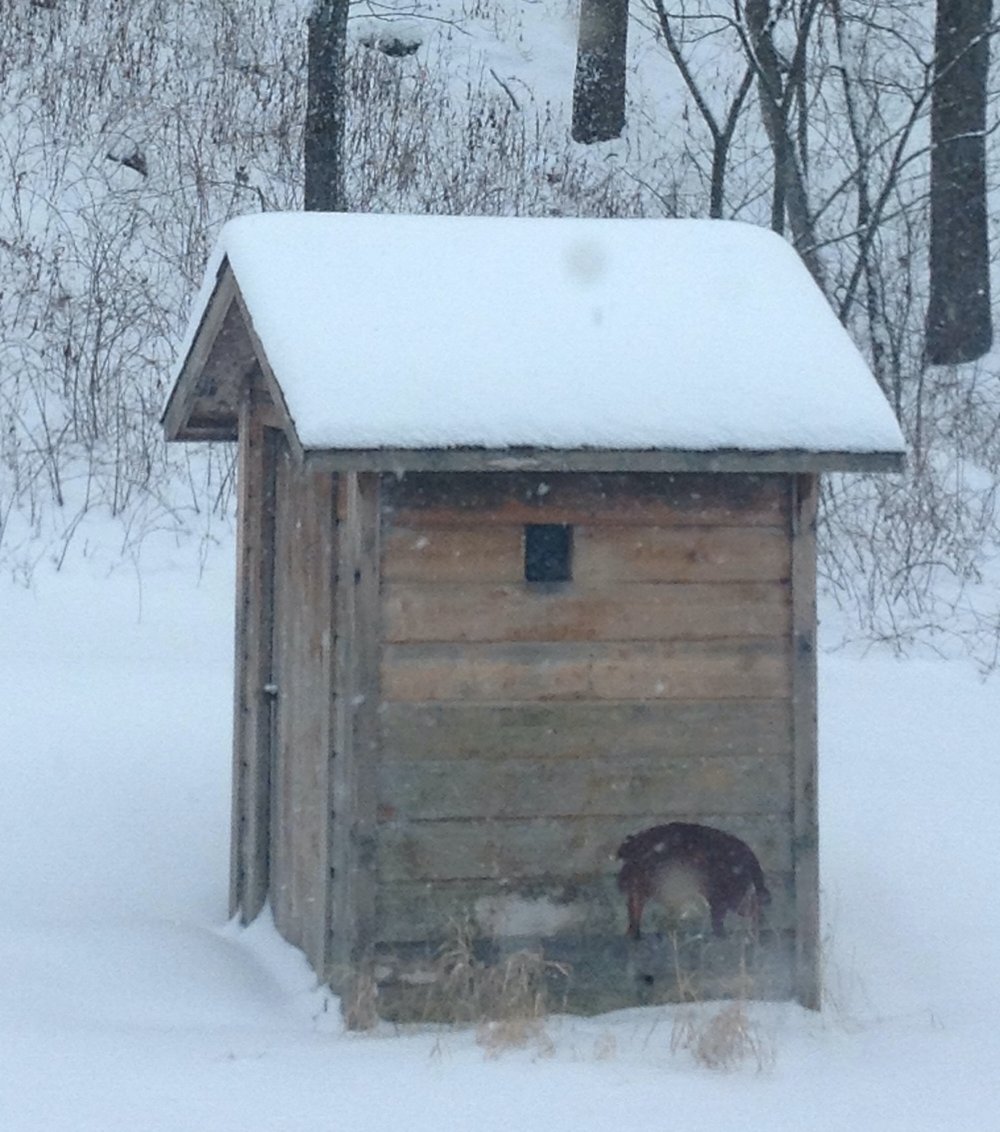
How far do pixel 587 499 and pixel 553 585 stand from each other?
0.85ft

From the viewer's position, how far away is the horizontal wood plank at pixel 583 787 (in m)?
4.84

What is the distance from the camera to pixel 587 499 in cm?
492

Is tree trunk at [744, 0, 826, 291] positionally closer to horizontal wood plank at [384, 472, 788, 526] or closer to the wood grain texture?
horizontal wood plank at [384, 472, 788, 526]

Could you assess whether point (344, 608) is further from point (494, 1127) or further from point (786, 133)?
point (786, 133)

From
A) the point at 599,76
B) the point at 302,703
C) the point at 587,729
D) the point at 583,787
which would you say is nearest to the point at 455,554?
the point at 587,729

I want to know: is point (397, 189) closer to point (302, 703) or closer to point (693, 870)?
point (302, 703)

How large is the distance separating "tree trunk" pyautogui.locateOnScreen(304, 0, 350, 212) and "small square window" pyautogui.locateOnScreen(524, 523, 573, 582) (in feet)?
25.8

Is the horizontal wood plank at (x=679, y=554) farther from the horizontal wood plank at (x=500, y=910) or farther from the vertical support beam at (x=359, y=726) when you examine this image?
the horizontal wood plank at (x=500, y=910)

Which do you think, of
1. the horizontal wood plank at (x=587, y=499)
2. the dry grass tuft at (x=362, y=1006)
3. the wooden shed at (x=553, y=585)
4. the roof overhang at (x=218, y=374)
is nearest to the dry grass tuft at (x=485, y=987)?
the wooden shed at (x=553, y=585)

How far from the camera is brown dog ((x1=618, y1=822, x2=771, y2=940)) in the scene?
5008 millimetres

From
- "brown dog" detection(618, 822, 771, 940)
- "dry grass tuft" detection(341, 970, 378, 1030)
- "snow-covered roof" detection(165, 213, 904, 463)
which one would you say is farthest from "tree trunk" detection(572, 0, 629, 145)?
"dry grass tuft" detection(341, 970, 378, 1030)

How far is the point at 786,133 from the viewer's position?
11328 mm

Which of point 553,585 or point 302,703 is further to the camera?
point 302,703

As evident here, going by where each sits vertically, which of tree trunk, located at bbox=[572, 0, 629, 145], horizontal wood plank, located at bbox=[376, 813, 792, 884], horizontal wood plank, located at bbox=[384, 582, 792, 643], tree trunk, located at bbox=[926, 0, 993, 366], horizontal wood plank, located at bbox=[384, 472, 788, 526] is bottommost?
horizontal wood plank, located at bbox=[376, 813, 792, 884]
